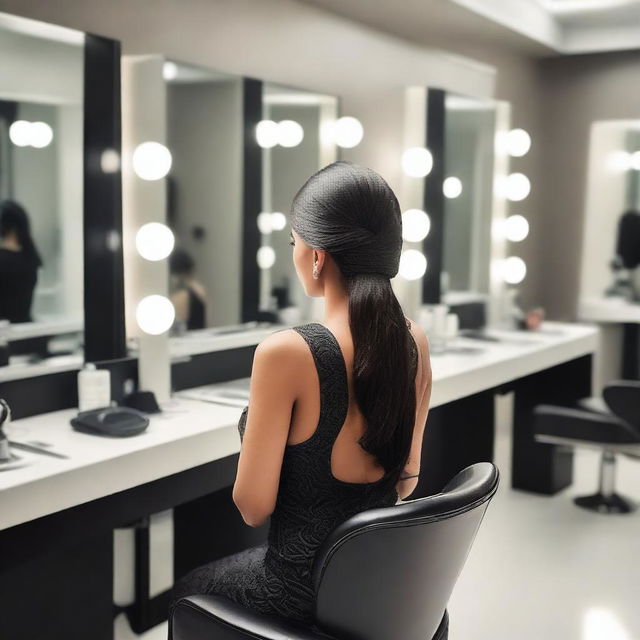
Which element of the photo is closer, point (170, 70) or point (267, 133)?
→ point (170, 70)

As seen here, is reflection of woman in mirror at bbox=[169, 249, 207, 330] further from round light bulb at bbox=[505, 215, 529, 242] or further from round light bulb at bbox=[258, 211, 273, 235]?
round light bulb at bbox=[505, 215, 529, 242]

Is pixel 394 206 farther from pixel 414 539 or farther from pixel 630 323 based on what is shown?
pixel 630 323

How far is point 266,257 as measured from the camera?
9.18 ft

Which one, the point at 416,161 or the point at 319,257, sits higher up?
the point at 416,161

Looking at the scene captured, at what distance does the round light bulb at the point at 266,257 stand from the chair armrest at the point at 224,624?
5.25 ft

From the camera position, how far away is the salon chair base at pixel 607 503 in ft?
11.1

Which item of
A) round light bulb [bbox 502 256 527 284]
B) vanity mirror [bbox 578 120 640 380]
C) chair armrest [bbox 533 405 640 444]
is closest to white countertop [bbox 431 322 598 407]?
chair armrest [bbox 533 405 640 444]

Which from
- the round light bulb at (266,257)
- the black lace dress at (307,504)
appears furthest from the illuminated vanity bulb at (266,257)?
the black lace dress at (307,504)

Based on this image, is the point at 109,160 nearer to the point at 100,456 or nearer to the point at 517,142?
the point at 100,456

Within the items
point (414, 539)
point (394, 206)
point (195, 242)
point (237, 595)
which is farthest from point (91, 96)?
point (414, 539)

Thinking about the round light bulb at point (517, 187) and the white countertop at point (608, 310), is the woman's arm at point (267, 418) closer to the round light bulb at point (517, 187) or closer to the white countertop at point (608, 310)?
the round light bulb at point (517, 187)

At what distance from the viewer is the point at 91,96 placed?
86.0 inches

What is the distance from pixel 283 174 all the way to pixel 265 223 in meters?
0.18

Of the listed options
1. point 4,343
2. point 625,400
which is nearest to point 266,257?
point 4,343
